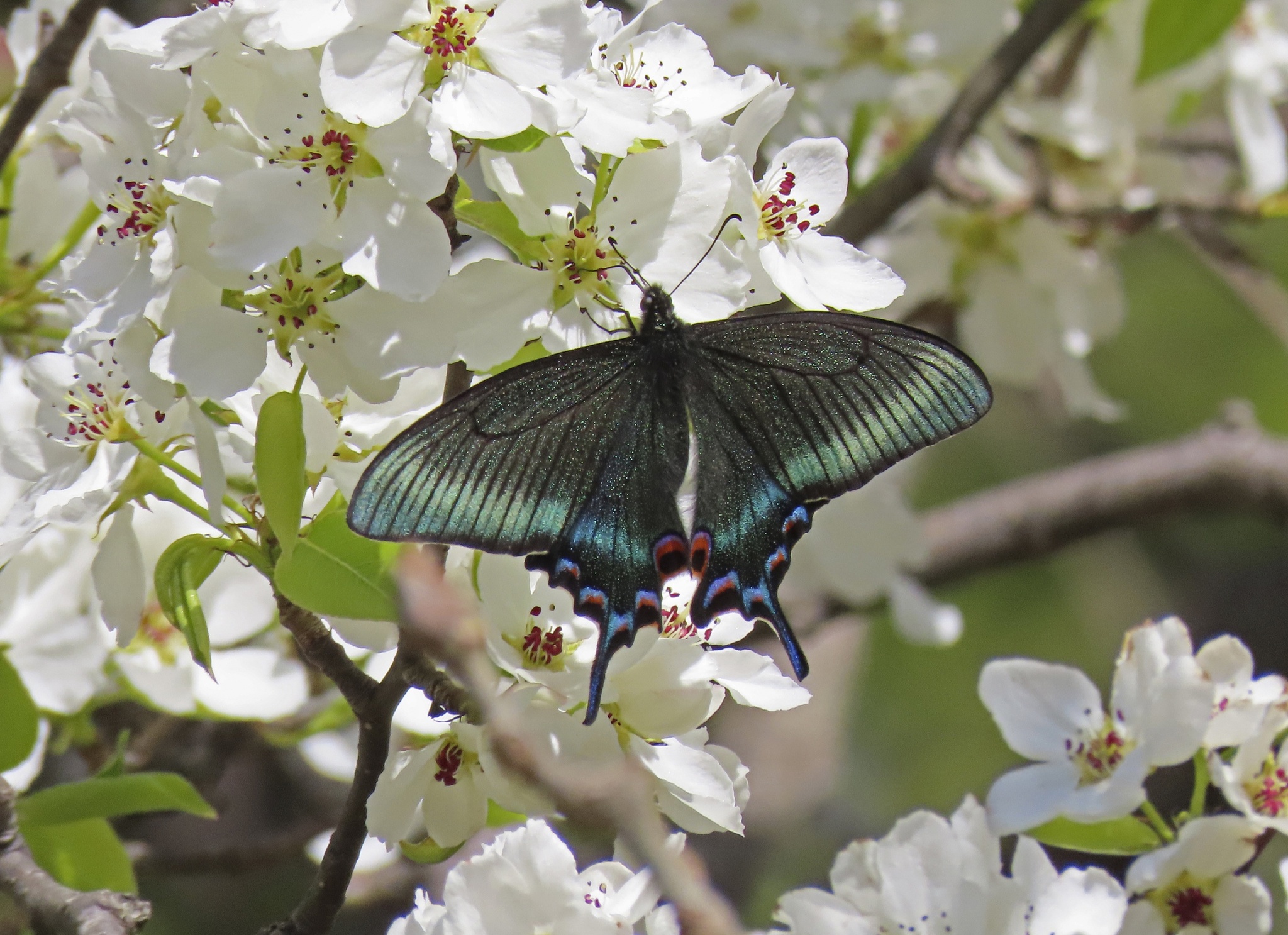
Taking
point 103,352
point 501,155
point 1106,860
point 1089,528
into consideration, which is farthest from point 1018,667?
point 1089,528

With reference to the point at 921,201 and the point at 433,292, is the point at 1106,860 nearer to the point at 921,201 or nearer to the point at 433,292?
the point at 921,201

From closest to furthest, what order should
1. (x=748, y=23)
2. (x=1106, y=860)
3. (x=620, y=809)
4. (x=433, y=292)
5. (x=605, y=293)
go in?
1. (x=620, y=809)
2. (x=433, y=292)
3. (x=605, y=293)
4. (x=1106, y=860)
5. (x=748, y=23)

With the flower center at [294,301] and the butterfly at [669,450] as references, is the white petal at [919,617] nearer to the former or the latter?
the butterfly at [669,450]

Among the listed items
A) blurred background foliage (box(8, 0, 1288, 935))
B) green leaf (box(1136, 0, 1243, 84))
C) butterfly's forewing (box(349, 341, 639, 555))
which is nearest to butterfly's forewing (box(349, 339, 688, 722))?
butterfly's forewing (box(349, 341, 639, 555))

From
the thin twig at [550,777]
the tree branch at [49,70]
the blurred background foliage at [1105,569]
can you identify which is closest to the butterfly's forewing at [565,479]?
the thin twig at [550,777]

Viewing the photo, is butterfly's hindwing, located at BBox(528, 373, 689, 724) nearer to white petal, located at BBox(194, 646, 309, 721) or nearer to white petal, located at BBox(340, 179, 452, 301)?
white petal, located at BBox(340, 179, 452, 301)

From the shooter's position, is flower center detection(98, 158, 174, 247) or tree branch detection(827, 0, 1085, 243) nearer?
flower center detection(98, 158, 174, 247)
